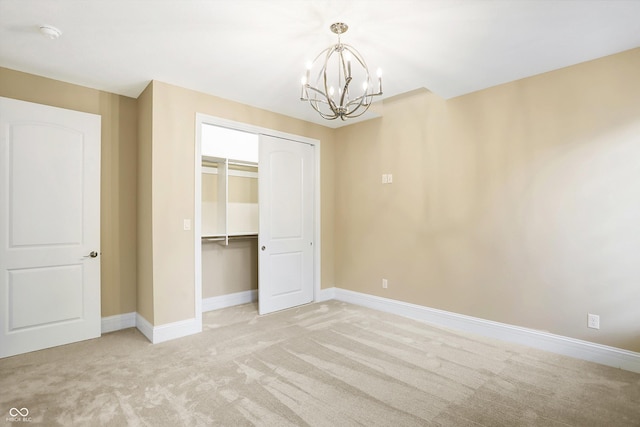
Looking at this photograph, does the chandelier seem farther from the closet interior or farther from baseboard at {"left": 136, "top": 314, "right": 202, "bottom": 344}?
baseboard at {"left": 136, "top": 314, "right": 202, "bottom": 344}

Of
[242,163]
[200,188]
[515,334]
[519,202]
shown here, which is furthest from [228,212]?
[515,334]

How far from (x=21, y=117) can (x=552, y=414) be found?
4914 mm

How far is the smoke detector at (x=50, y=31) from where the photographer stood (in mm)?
2305

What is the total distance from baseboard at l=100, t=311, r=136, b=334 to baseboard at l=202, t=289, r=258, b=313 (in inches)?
33.2

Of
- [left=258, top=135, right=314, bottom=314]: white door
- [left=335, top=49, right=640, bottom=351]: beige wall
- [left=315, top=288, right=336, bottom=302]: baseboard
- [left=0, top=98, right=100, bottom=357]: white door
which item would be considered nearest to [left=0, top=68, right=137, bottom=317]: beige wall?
[left=0, top=98, right=100, bottom=357]: white door

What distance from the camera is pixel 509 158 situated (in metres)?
3.25

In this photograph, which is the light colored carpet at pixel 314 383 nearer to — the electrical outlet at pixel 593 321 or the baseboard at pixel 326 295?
the electrical outlet at pixel 593 321

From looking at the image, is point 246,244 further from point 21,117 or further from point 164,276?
point 21,117

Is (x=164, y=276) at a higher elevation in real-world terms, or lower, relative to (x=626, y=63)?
lower

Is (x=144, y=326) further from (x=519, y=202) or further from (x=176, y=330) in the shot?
(x=519, y=202)

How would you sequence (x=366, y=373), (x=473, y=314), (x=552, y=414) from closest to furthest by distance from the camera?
(x=552, y=414) → (x=366, y=373) → (x=473, y=314)

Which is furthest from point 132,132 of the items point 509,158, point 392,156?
point 509,158

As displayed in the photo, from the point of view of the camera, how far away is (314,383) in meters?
2.43

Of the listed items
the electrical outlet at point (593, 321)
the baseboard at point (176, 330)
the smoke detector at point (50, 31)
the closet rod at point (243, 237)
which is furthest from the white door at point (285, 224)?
the electrical outlet at point (593, 321)
